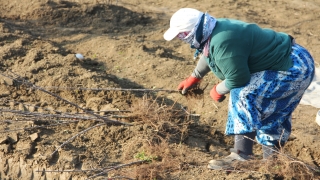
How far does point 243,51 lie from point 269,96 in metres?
0.50

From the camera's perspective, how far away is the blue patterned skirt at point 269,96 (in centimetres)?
371

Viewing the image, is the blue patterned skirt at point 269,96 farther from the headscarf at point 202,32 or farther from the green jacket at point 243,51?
the headscarf at point 202,32

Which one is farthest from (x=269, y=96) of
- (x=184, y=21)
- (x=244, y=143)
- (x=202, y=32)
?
(x=184, y=21)

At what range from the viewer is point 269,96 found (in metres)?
3.74

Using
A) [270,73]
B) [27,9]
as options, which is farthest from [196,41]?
[27,9]

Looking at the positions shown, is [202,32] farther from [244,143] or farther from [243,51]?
[244,143]

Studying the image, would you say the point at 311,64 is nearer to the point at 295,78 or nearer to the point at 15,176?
the point at 295,78

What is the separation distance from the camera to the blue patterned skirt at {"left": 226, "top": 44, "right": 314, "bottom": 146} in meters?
3.71

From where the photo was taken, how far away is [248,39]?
11.6 feet

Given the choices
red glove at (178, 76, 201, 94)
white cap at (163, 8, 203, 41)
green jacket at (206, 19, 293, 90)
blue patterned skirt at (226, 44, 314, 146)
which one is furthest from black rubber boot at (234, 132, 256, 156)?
white cap at (163, 8, 203, 41)

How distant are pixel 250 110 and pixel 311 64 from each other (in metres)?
0.63

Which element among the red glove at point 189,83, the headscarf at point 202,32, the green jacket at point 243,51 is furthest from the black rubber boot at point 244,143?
the headscarf at point 202,32

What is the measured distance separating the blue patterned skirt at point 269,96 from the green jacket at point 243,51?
7 cm

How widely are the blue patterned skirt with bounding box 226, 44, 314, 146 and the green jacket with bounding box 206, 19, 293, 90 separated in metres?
0.07
